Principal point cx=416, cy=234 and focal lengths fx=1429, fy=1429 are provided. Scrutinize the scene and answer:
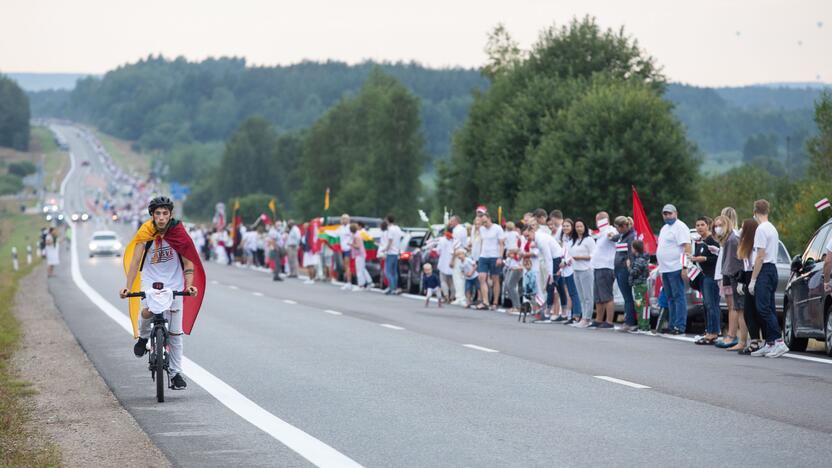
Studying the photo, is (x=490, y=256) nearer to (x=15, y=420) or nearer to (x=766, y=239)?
(x=766, y=239)

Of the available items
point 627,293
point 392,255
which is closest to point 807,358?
point 627,293

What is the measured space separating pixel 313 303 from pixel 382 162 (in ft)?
279

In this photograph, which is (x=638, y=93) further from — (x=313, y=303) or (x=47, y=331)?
(x=47, y=331)

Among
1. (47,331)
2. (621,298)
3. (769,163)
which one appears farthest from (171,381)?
(769,163)

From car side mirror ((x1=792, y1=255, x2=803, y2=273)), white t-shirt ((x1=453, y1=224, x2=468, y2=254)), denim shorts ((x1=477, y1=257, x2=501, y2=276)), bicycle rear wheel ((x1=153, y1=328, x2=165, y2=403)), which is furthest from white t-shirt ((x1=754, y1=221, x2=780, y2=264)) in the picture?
white t-shirt ((x1=453, y1=224, x2=468, y2=254))

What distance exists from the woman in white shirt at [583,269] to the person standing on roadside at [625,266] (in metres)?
1.03

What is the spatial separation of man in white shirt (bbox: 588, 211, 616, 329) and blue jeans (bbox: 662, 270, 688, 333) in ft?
5.73

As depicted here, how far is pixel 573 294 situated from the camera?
24.2m

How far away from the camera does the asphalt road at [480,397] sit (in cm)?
924

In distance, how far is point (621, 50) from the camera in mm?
70000

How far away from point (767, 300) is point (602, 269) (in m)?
5.75

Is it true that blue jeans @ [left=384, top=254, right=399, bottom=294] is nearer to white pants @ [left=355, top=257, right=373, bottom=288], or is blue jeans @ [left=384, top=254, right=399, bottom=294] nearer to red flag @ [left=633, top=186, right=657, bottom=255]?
white pants @ [left=355, top=257, right=373, bottom=288]

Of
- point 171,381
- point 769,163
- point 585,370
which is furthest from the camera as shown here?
point 769,163

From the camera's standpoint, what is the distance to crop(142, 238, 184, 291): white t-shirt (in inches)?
503
